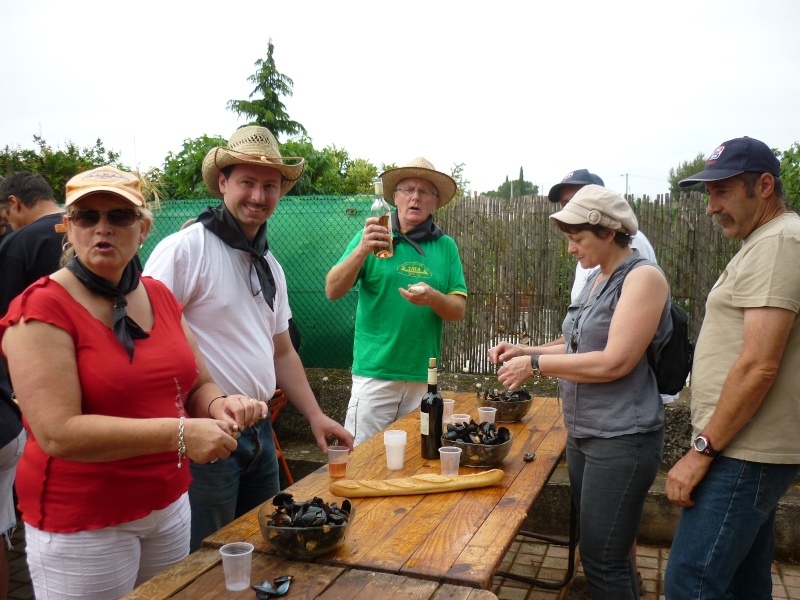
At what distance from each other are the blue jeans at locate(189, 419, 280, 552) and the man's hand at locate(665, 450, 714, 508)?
5.02 ft

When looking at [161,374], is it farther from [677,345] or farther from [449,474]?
[677,345]

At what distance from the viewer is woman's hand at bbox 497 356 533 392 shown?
2562mm

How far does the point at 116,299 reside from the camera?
6.25 ft

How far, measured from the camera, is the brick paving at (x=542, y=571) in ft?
12.6

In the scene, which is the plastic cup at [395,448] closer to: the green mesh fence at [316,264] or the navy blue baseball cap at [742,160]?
the navy blue baseball cap at [742,160]

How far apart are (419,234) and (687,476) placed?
1.98 meters

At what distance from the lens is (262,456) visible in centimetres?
268

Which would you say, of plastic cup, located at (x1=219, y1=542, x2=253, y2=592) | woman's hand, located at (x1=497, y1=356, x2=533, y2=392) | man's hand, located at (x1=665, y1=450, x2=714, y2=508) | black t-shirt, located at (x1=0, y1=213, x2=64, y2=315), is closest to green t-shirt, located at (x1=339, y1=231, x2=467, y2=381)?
woman's hand, located at (x1=497, y1=356, x2=533, y2=392)

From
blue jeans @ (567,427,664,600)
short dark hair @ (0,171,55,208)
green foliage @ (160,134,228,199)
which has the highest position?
green foliage @ (160,134,228,199)

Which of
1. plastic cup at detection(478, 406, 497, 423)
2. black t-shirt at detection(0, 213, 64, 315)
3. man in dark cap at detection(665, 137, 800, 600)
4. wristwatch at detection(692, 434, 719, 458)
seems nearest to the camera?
man in dark cap at detection(665, 137, 800, 600)

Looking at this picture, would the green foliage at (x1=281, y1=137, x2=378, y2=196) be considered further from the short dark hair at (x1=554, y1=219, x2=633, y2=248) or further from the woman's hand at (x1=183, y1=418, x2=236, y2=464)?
the woman's hand at (x1=183, y1=418, x2=236, y2=464)

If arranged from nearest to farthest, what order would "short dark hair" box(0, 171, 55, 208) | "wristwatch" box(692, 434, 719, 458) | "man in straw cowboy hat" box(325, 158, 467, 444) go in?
"wristwatch" box(692, 434, 719, 458), "man in straw cowboy hat" box(325, 158, 467, 444), "short dark hair" box(0, 171, 55, 208)

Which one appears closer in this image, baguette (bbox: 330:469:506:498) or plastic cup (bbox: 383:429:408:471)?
baguette (bbox: 330:469:506:498)

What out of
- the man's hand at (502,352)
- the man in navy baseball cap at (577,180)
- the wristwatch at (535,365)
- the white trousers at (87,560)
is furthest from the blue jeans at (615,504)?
the man in navy baseball cap at (577,180)
